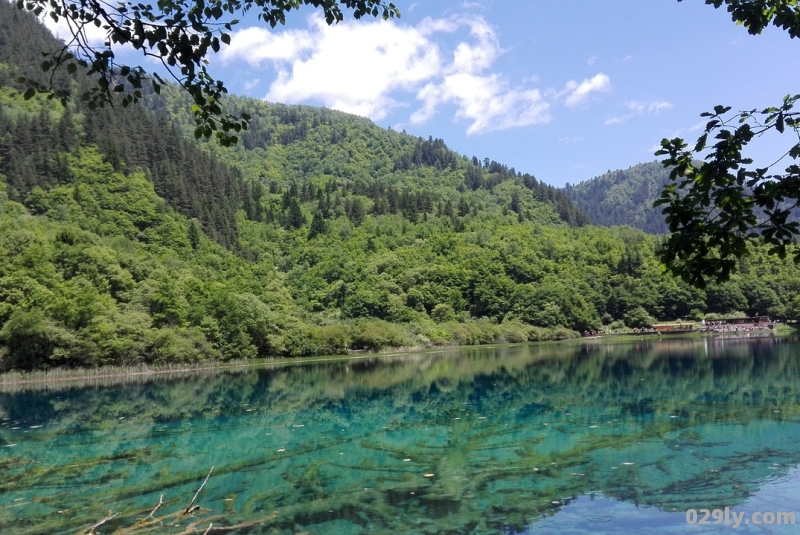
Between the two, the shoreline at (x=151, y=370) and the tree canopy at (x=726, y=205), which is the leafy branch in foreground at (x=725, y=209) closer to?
the tree canopy at (x=726, y=205)

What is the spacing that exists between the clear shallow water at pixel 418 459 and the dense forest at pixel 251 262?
2214cm

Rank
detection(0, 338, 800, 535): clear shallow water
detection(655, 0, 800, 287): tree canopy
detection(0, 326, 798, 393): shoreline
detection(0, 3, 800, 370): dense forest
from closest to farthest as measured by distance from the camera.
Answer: detection(655, 0, 800, 287): tree canopy < detection(0, 338, 800, 535): clear shallow water < detection(0, 326, 798, 393): shoreline < detection(0, 3, 800, 370): dense forest

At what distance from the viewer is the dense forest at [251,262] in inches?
2114

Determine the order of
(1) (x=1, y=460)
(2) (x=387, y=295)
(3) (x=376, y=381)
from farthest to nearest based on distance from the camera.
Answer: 1. (2) (x=387, y=295)
2. (3) (x=376, y=381)
3. (1) (x=1, y=460)

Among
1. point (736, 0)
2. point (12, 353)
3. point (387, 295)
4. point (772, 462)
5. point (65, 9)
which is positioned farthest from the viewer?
point (387, 295)

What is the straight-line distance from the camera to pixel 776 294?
99.7m

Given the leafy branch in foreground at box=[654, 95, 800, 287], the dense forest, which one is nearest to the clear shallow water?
the leafy branch in foreground at box=[654, 95, 800, 287]

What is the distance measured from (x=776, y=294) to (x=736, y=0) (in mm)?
112168

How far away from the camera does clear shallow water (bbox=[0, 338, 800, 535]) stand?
10719 millimetres

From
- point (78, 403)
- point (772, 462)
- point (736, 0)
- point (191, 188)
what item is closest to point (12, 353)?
point (78, 403)

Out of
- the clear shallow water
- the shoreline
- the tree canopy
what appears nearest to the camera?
the tree canopy

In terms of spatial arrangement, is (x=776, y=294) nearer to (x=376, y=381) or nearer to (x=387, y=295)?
(x=387, y=295)

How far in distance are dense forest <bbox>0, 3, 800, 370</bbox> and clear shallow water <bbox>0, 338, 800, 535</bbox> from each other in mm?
22139

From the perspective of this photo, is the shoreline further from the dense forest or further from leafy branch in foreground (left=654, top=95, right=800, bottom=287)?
leafy branch in foreground (left=654, top=95, right=800, bottom=287)
